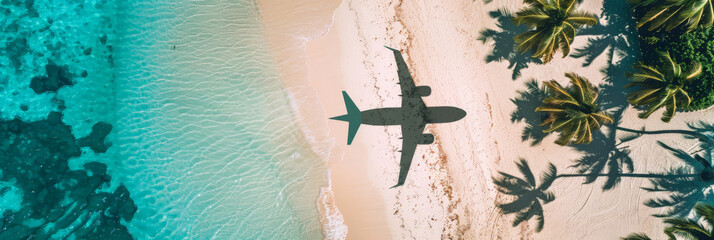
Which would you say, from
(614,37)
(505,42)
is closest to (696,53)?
(614,37)

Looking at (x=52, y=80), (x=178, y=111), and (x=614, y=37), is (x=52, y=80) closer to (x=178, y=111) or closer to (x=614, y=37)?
(x=178, y=111)

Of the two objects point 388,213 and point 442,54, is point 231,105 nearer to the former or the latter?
→ point 388,213

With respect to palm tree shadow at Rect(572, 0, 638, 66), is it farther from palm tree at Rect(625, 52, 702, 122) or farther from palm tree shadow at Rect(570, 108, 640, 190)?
palm tree shadow at Rect(570, 108, 640, 190)

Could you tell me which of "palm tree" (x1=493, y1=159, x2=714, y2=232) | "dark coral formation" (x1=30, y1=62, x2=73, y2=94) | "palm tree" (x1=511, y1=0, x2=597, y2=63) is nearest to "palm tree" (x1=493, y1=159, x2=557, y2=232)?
"palm tree" (x1=493, y1=159, x2=714, y2=232)

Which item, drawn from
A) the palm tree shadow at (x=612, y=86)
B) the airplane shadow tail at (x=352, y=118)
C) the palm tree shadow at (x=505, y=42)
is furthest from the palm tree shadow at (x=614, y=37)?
the airplane shadow tail at (x=352, y=118)

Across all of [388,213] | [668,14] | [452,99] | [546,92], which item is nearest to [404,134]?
[452,99]
